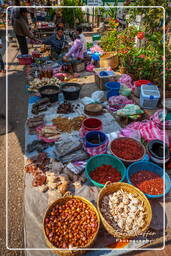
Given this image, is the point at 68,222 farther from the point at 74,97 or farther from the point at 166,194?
the point at 74,97

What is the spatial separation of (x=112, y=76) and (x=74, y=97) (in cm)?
147

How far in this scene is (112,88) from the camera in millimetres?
5305

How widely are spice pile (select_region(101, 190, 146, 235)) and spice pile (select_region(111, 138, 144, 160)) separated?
805 mm

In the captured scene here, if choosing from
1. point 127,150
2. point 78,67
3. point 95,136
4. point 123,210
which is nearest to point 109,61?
point 78,67

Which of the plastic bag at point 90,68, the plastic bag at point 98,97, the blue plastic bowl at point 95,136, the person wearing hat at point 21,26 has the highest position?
the person wearing hat at point 21,26

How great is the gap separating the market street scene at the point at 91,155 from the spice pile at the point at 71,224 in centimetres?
1

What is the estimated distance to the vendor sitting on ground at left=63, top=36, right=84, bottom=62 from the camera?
700 cm

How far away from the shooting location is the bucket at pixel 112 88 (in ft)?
17.4

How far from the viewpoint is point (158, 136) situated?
3924 millimetres

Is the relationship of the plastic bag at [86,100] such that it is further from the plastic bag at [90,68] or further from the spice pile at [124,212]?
the spice pile at [124,212]

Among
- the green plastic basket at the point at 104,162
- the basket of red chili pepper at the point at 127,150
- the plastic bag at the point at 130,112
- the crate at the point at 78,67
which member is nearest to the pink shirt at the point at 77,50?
the crate at the point at 78,67

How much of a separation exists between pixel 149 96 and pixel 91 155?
2.37 meters

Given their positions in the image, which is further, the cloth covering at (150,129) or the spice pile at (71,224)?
the cloth covering at (150,129)

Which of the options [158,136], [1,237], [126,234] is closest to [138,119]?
[158,136]
